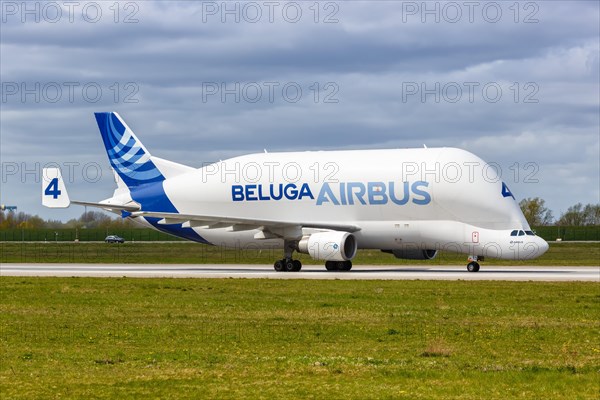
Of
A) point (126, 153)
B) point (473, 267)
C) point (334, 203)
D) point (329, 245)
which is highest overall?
point (126, 153)

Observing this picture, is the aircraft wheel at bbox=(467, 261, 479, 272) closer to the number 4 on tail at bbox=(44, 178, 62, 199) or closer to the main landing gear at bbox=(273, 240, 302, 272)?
the main landing gear at bbox=(273, 240, 302, 272)

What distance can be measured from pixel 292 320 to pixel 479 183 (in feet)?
85.4

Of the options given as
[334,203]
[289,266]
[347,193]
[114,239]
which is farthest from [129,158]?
[114,239]

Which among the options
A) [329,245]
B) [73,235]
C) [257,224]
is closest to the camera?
[329,245]

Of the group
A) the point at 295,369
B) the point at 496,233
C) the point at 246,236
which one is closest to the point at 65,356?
the point at 295,369

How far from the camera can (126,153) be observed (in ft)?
203

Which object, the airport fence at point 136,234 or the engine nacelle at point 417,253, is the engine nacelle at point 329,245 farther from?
the airport fence at point 136,234

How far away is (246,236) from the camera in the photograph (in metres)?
57.4

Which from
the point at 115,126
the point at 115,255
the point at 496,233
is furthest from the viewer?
the point at 115,255

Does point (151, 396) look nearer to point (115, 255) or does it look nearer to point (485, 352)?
point (485, 352)

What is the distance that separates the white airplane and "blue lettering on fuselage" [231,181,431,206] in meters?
0.05

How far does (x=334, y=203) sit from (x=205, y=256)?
2624 cm

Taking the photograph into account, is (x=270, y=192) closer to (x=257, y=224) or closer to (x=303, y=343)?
(x=257, y=224)

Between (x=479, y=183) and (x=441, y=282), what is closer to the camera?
(x=441, y=282)
